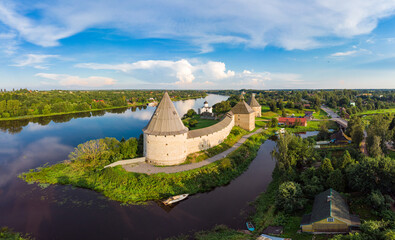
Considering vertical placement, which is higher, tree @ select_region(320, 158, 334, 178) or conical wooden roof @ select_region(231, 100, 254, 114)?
conical wooden roof @ select_region(231, 100, 254, 114)

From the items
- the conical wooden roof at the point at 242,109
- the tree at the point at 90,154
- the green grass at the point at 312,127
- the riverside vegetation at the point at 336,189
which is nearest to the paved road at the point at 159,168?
the tree at the point at 90,154

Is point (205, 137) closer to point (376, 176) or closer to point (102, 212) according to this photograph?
point (102, 212)

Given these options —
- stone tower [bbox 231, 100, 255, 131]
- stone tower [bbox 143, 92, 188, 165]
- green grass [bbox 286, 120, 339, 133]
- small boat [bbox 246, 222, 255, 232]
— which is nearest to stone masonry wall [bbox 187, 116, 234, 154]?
stone tower [bbox 143, 92, 188, 165]

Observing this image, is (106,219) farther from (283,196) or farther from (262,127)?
(262,127)

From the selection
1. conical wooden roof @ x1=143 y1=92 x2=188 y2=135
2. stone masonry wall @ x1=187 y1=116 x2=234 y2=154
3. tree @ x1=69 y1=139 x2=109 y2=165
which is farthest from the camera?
stone masonry wall @ x1=187 y1=116 x2=234 y2=154

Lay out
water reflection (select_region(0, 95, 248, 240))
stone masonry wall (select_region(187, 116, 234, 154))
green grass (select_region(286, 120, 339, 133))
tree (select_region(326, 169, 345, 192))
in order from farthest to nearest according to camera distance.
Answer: green grass (select_region(286, 120, 339, 133)) → stone masonry wall (select_region(187, 116, 234, 154)) → tree (select_region(326, 169, 345, 192)) → water reflection (select_region(0, 95, 248, 240))

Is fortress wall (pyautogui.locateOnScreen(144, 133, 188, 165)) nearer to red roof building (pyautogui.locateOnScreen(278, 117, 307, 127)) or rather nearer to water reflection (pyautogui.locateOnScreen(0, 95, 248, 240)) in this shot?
water reflection (pyautogui.locateOnScreen(0, 95, 248, 240))

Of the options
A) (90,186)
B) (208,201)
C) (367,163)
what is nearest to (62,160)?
(90,186)
